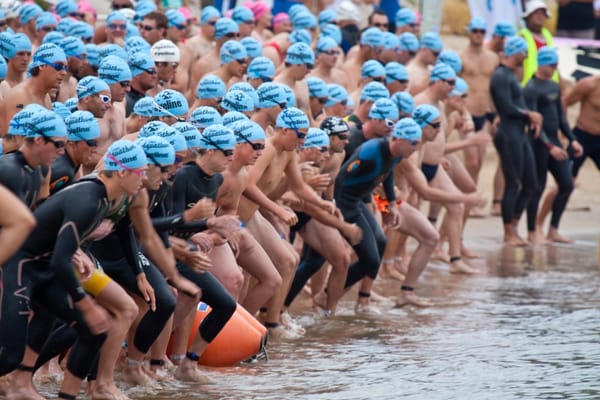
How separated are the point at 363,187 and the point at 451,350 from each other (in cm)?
195

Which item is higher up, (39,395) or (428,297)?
(39,395)

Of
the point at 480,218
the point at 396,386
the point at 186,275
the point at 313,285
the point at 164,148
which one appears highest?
the point at 164,148

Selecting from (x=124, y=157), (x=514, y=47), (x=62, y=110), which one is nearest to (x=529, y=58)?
(x=514, y=47)

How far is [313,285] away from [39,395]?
4.69 metres

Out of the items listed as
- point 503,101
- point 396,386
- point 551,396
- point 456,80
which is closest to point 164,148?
point 396,386

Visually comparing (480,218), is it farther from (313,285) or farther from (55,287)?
(55,287)

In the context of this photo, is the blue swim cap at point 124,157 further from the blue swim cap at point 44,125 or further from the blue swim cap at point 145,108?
the blue swim cap at point 145,108

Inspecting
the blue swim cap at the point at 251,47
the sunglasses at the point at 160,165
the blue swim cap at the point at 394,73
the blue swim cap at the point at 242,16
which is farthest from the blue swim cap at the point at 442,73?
the sunglasses at the point at 160,165

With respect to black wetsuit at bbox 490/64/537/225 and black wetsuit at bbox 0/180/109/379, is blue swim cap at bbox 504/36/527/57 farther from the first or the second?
black wetsuit at bbox 0/180/109/379

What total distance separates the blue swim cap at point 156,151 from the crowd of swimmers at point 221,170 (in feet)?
0.04

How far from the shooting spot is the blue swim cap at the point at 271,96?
11344 millimetres

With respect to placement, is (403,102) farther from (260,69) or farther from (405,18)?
(405,18)

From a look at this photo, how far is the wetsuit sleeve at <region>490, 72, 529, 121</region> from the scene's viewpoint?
15.8 meters

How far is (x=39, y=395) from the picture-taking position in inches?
315
